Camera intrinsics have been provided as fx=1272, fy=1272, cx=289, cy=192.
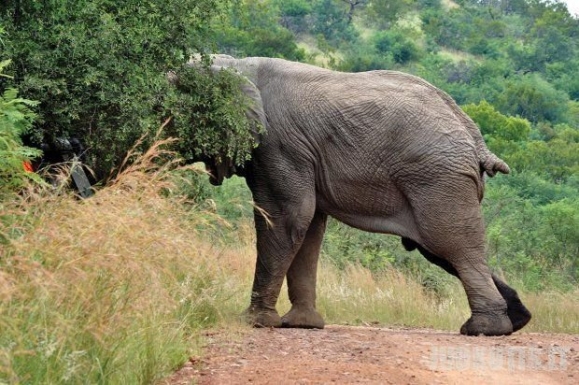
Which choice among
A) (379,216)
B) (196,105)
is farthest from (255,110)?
(379,216)

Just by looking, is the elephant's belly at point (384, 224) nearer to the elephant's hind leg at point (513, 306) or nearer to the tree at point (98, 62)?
the elephant's hind leg at point (513, 306)

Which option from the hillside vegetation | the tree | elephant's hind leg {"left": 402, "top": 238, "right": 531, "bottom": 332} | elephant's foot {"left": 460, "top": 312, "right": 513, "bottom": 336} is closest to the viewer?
the hillside vegetation

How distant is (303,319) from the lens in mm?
11859

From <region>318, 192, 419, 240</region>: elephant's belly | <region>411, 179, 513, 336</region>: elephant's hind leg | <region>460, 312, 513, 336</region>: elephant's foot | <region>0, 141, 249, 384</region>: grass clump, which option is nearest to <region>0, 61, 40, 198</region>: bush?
<region>0, 141, 249, 384</region>: grass clump

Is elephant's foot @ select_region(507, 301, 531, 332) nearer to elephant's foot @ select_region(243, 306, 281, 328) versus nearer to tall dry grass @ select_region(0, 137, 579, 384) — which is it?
elephant's foot @ select_region(243, 306, 281, 328)

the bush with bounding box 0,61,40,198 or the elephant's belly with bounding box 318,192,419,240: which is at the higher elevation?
the bush with bounding box 0,61,40,198

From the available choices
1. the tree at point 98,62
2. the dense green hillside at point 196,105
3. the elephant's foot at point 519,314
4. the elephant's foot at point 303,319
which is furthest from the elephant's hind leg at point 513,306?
the tree at point 98,62

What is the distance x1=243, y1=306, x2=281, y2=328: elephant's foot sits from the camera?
37.1 feet

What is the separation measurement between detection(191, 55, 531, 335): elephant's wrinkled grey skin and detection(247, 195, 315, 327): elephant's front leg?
12mm

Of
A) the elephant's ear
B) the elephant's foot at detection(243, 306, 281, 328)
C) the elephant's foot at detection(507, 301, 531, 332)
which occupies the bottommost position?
the elephant's foot at detection(243, 306, 281, 328)

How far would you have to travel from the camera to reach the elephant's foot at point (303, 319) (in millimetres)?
11836

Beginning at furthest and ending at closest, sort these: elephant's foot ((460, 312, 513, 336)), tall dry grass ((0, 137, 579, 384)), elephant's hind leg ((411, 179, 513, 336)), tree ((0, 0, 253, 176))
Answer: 1. elephant's foot ((460, 312, 513, 336))
2. elephant's hind leg ((411, 179, 513, 336))
3. tree ((0, 0, 253, 176))
4. tall dry grass ((0, 137, 579, 384))

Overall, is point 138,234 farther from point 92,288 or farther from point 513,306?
point 513,306

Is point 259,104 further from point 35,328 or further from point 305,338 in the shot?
point 35,328
